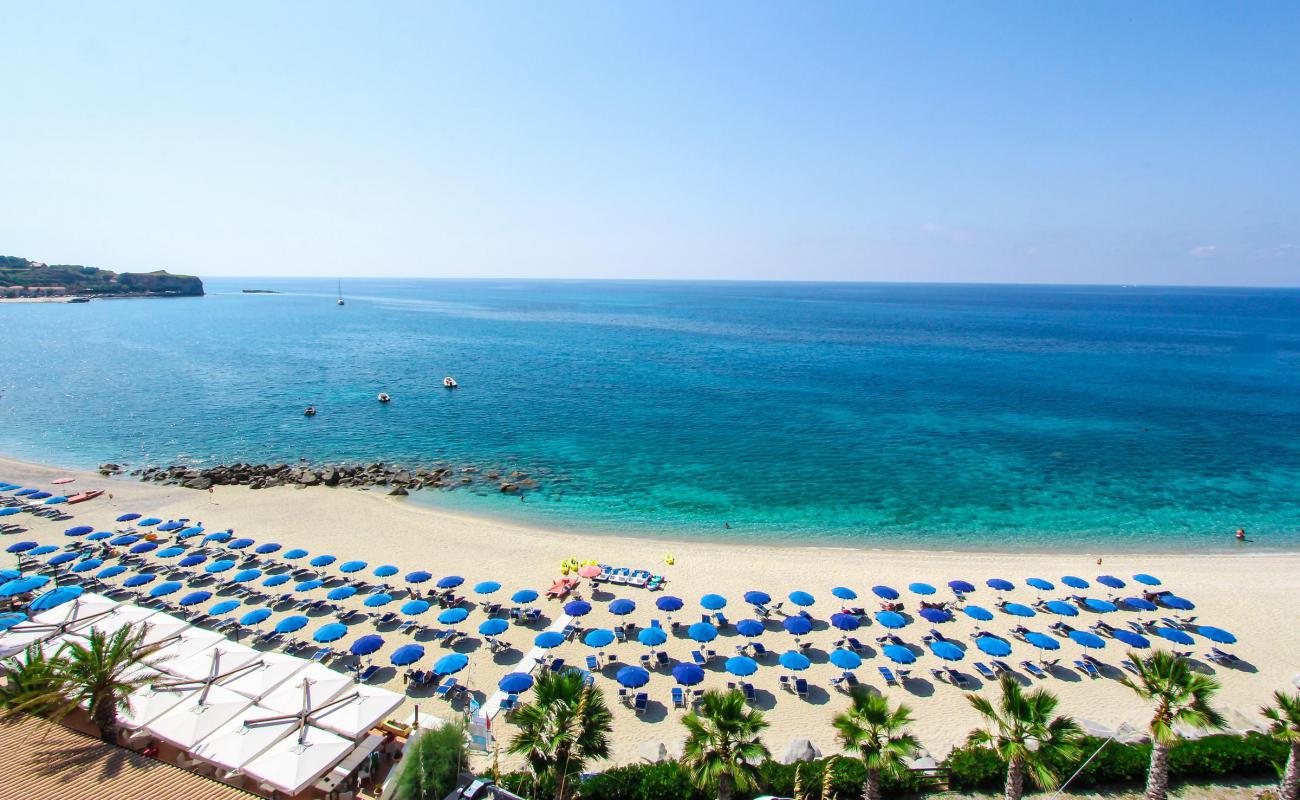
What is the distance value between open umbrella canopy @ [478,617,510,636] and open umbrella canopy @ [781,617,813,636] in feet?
39.7

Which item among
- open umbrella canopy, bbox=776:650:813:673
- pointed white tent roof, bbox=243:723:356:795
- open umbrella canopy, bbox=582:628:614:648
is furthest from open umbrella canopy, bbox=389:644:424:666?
open umbrella canopy, bbox=776:650:813:673

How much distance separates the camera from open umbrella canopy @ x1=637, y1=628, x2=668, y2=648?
23812 mm

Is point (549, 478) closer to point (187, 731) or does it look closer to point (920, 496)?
point (920, 496)

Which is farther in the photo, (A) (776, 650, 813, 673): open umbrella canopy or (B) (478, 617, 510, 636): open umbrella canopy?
(B) (478, 617, 510, 636): open umbrella canopy

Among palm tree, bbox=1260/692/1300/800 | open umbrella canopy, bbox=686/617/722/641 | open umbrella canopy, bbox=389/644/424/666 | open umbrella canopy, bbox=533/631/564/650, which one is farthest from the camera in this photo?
open umbrella canopy, bbox=686/617/722/641

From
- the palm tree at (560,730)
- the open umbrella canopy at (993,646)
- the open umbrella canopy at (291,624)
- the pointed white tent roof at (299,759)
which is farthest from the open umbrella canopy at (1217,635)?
the open umbrella canopy at (291,624)

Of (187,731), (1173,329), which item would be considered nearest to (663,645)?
(187,731)

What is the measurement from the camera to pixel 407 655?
73.9ft

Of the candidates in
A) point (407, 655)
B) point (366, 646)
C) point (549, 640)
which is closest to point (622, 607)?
point (549, 640)

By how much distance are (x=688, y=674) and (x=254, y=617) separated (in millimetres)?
19337

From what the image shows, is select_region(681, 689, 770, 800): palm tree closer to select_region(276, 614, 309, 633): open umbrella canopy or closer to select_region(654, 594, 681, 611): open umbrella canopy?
select_region(654, 594, 681, 611): open umbrella canopy

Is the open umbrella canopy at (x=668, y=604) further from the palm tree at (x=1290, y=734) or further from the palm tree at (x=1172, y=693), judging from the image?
the palm tree at (x=1290, y=734)

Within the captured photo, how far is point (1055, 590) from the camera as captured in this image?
3128 cm

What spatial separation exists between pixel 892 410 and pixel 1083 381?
41789 mm
